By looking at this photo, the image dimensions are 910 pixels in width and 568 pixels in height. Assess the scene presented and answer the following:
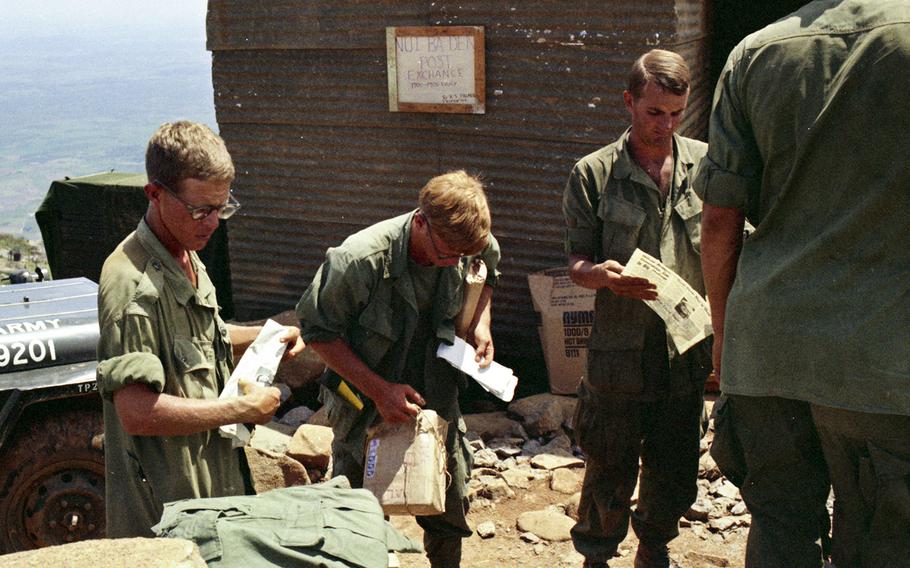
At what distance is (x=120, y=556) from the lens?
2.19 metres

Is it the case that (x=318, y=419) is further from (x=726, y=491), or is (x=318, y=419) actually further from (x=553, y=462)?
(x=726, y=491)

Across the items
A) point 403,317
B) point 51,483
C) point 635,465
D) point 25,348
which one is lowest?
point 51,483

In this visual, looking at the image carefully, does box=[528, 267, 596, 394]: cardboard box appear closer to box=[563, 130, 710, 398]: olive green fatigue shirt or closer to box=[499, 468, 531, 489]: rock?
box=[499, 468, 531, 489]: rock

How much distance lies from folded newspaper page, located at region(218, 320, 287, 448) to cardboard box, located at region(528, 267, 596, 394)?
323 centimetres

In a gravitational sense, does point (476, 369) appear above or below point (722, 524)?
above

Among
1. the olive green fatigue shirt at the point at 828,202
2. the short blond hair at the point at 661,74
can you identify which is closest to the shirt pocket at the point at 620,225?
the short blond hair at the point at 661,74

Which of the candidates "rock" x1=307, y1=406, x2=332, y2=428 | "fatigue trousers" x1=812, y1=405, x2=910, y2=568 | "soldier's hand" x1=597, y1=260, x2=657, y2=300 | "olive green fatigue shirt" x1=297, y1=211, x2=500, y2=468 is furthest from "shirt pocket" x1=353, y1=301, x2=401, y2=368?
"rock" x1=307, y1=406, x2=332, y2=428

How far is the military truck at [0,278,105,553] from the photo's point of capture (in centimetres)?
452

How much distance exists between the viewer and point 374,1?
22.5 ft

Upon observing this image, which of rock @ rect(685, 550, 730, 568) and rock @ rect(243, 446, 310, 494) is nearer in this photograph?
rock @ rect(685, 550, 730, 568)

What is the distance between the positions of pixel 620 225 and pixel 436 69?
9.84ft

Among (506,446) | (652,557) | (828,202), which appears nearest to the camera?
(828,202)

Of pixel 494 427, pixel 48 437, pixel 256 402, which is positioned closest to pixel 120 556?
pixel 256 402

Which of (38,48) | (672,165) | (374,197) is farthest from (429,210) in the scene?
(38,48)
